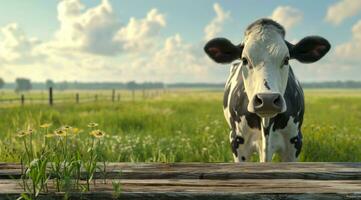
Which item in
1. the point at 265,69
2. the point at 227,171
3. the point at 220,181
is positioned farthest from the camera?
the point at 265,69

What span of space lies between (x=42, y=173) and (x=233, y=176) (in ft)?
3.70

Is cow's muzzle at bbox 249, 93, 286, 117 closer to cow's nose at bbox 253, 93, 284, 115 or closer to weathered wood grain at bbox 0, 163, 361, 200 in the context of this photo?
cow's nose at bbox 253, 93, 284, 115

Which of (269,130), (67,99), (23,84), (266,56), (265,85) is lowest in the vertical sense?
(67,99)

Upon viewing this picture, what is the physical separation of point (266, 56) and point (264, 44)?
0.54ft

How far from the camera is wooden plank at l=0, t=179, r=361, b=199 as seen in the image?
203 centimetres

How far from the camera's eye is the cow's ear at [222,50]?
4.25 metres

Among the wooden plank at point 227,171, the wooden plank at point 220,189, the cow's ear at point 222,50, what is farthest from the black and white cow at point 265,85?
the wooden plank at point 220,189

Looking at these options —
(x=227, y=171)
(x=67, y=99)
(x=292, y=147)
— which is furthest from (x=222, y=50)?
(x=67, y=99)

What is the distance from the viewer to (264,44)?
12.3ft

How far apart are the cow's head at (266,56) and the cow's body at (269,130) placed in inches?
14.8

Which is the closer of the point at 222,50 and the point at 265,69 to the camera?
the point at 265,69

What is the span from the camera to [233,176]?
97.3 inches

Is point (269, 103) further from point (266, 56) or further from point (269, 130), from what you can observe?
point (269, 130)

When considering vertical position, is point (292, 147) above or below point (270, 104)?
below
